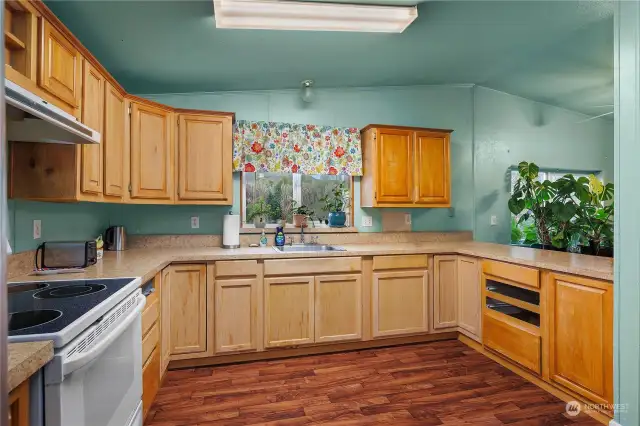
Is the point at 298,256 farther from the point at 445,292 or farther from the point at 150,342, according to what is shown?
the point at 445,292

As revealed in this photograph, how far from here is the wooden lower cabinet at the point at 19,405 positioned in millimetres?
804

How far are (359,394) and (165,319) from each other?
1402mm

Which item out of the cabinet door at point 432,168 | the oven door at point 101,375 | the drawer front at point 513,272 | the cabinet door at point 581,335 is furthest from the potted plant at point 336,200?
the oven door at point 101,375

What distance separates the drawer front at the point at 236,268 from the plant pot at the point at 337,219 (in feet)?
3.25

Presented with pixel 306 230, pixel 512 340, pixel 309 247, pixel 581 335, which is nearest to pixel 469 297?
pixel 512 340

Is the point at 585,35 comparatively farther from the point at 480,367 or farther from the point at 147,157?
the point at 147,157

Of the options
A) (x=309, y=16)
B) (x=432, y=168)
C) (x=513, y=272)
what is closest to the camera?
(x=309, y=16)

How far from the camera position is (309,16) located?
2.04 m

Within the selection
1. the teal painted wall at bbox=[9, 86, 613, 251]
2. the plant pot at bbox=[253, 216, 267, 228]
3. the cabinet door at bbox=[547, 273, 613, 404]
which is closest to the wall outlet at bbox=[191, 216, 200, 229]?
the teal painted wall at bbox=[9, 86, 613, 251]

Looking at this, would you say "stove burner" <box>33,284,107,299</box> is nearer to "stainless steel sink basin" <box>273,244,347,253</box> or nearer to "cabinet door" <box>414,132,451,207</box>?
"stainless steel sink basin" <box>273,244,347,253</box>

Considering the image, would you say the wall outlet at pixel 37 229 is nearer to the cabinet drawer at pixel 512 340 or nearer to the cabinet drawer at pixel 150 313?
the cabinet drawer at pixel 150 313

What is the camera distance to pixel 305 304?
271 cm

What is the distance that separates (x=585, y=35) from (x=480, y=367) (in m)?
2.68

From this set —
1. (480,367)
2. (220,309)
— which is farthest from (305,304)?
(480,367)
